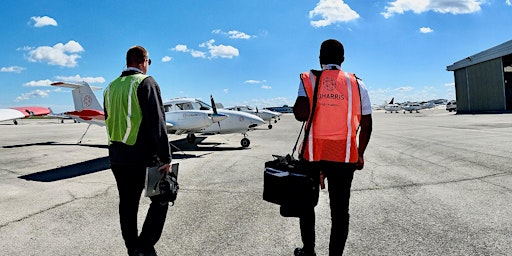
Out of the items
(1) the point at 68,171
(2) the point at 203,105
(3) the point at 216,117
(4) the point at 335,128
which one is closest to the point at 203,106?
(2) the point at 203,105

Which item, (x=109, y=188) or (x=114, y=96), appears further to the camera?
(x=109, y=188)

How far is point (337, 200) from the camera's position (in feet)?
8.97

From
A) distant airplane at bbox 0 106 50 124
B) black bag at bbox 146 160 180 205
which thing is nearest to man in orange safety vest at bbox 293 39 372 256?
black bag at bbox 146 160 180 205

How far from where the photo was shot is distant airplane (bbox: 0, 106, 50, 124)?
17.7 ft

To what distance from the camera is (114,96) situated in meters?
2.99

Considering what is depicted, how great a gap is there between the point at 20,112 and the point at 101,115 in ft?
25.0

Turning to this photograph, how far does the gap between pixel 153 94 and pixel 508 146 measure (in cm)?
1168

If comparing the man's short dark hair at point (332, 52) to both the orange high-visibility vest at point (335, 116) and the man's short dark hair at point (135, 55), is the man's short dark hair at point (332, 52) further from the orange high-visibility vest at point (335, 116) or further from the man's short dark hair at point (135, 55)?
→ the man's short dark hair at point (135, 55)

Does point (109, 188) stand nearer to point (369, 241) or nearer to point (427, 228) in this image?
point (369, 241)

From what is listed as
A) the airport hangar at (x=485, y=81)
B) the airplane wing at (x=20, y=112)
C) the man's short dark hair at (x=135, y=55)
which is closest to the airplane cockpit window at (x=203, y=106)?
the airplane wing at (x=20, y=112)

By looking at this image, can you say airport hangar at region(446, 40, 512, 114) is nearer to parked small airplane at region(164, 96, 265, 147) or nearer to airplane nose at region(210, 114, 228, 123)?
parked small airplane at region(164, 96, 265, 147)

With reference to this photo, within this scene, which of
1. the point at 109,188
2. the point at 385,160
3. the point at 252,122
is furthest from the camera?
the point at 252,122

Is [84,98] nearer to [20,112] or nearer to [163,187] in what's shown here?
[20,112]

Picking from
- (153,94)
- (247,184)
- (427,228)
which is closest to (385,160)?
(247,184)
